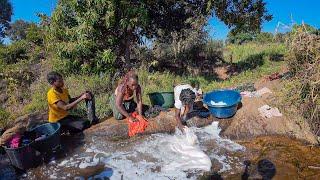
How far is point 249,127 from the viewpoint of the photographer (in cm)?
704

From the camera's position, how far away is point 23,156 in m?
5.66

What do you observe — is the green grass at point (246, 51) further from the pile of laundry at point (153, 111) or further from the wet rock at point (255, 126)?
the pile of laundry at point (153, 111)

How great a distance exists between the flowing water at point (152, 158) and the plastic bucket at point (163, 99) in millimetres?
939

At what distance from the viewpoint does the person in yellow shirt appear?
6.62 meters

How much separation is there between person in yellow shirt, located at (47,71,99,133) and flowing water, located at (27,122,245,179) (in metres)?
0.34

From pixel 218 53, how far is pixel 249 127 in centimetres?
814

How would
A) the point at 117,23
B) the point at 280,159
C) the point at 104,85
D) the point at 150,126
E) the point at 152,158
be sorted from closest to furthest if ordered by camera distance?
the point at 280,159 → the point at 152,158 → the point at 150,126 → the point at 117,23 → the point at 104,85

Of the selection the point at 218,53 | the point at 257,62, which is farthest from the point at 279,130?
the point at 218,53

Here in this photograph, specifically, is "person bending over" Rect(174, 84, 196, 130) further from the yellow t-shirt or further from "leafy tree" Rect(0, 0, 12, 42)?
"leafy tree" Rect(0, 0, 12, 42)

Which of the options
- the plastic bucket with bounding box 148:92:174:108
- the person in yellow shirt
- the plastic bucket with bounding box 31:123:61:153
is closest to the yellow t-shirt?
the person in yellow shirt

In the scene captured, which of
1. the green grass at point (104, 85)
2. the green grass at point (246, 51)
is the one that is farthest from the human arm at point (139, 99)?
the green grass at point (246, 51)

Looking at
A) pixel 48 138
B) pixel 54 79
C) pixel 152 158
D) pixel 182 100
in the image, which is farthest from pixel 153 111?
pixel 48 138

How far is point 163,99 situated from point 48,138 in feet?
8.79

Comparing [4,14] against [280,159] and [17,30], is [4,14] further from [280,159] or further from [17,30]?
[280,159]
